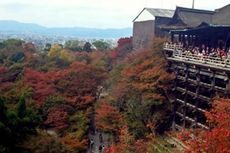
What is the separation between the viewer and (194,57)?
28.9 m

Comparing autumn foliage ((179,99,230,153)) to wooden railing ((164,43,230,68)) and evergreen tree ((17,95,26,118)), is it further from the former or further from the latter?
evergreen tree ((17,95,26,118))

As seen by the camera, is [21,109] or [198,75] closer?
[198,75]

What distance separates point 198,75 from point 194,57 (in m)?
1.35

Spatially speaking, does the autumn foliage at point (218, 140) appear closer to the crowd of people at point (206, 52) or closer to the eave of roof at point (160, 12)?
the crowd of people at point (206, 52)

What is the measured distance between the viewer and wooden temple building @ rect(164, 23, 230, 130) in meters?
26.3

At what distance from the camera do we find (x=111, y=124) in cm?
3200

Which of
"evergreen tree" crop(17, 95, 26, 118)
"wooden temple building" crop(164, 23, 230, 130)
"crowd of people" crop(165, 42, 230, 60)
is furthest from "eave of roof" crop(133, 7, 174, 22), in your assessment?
"evergreen tree" crop(17, 95, 26, 118)

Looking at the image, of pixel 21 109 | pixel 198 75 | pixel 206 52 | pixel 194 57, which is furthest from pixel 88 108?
pixel 206 52

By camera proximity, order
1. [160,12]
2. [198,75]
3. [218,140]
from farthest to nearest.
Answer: [160,12], [198,75], [218,140]

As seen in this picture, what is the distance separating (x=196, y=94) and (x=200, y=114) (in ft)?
4.92

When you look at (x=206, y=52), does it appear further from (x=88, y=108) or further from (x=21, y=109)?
(x=21, y=109)

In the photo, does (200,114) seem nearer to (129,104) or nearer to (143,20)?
(129,104)

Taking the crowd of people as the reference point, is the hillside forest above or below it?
below

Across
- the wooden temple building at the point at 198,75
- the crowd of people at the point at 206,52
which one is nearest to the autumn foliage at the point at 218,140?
the wooden temple building at the point at 198,75
